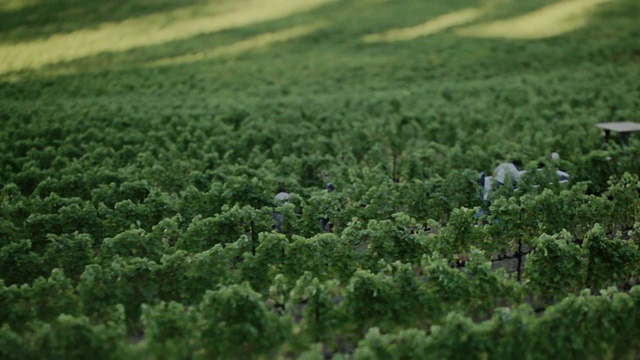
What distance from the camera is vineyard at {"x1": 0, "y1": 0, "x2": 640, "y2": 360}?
7059 mm

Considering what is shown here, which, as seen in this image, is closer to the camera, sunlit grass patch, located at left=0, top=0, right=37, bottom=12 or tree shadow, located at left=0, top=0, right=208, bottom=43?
tree shadow, located at left=0, top=0, right=208, bottom=43

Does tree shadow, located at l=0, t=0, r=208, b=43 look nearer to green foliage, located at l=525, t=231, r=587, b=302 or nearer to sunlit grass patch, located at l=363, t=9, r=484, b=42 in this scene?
sunlit grass patch, located at l=363, t=9, r=484, b=42

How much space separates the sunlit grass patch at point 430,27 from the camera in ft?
129

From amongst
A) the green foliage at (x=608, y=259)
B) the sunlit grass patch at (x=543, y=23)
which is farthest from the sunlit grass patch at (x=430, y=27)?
the green foliage at (x=608, y=259)

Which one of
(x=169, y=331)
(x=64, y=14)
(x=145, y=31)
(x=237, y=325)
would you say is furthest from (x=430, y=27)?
(x=169, y=331)

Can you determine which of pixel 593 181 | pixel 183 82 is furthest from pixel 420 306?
pixel 183 82

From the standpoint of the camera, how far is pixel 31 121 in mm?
19594

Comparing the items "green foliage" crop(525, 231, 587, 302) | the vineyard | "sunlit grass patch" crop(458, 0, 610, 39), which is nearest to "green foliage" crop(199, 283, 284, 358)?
the vineyard

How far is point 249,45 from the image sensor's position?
38.1 metres

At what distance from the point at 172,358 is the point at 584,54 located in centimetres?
3376

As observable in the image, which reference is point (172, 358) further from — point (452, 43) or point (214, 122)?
point (452, 43)

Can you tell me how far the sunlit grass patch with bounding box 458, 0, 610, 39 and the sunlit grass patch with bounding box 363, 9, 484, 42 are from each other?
2.10 meters

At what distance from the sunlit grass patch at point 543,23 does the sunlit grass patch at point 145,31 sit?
51.7ft

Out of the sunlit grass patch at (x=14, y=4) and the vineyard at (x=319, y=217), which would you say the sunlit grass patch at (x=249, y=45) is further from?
the sunlit grass patch at (x=14, y=4)
